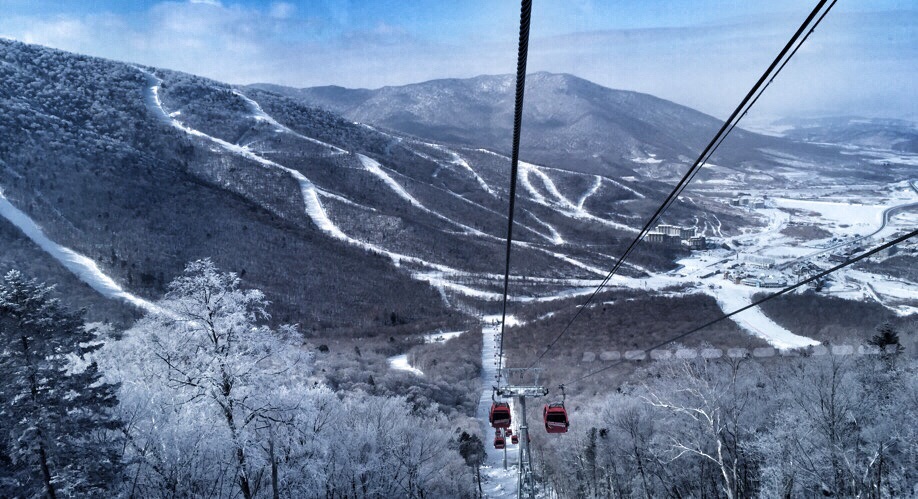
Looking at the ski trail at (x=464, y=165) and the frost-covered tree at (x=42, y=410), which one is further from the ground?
the ski trail at (x=464, y=165)

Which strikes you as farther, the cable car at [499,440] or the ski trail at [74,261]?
the ski trail at [74,261]

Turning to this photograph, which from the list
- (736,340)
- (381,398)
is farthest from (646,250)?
(381,398)

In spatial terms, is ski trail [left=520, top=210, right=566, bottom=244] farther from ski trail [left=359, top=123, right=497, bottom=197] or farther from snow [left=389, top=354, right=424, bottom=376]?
snow [left=389, top=354, right=424, bottom=376]

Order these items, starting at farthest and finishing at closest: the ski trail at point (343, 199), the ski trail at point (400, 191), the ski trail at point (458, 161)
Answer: the ski trail at point (458, 161)
the ski trail at point (400, 191)
the ski trail at point (343, 199)

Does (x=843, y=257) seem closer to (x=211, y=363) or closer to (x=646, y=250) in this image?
(x=646, y=250)

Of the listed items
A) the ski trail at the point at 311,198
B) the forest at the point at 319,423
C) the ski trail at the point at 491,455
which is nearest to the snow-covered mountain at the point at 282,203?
the ski trail at the point at 311,198

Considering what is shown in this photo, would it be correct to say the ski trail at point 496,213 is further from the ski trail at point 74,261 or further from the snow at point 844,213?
the ski trail at point 74,261
